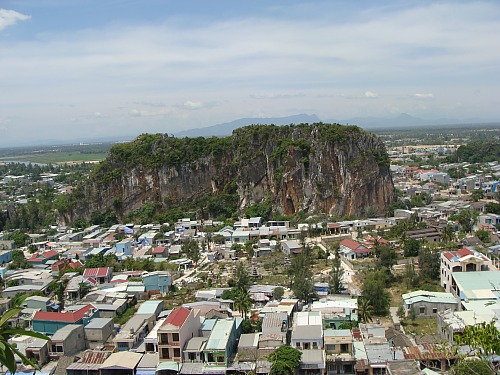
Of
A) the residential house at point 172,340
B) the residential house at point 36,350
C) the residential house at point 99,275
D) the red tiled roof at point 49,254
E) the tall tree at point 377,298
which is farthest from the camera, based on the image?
the red tiled roof at point 49,254

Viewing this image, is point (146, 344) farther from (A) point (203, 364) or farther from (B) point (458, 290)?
(B) point (458, 290)

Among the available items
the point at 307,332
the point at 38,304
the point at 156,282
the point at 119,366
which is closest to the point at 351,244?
the point at 156,282

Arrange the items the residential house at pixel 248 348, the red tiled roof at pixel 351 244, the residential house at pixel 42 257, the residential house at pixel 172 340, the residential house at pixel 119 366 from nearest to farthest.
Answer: the residential house at pixel 119 366 < the residential house at pixel 248 348 < the residential house at pixel 172 340 < the red tiled roof at pixel 351 244 < the residential house at pixel 42 257

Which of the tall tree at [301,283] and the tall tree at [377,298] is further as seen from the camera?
the tall tree at [301,283]

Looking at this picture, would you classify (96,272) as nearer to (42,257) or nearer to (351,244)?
(42,257)

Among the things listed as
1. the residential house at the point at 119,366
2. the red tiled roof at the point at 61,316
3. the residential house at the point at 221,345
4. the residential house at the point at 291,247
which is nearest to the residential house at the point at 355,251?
the residential house at the point at 291,247

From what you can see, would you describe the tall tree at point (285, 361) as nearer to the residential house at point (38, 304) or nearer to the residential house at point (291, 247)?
the residential house at point (38, 304)

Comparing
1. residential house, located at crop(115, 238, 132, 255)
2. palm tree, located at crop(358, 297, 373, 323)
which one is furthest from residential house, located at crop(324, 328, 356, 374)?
residential house, located at crop(115, 238, 132, 255)

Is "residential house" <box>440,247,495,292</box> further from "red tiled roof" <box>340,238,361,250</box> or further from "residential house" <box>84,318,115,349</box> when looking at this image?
"residential house" <box>84,318,115,349</box>
